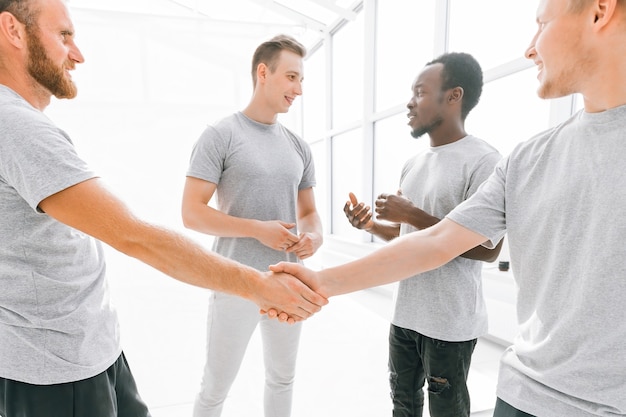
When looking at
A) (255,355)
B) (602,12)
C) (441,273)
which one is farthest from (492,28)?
(255,355)

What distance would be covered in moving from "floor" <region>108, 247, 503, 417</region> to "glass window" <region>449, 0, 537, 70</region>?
7.26 feet

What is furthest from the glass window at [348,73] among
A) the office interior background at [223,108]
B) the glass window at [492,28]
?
the glass window at [492,28]

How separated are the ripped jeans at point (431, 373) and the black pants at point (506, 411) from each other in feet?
1.30

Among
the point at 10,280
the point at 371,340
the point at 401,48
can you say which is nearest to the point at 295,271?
the point at 10,280

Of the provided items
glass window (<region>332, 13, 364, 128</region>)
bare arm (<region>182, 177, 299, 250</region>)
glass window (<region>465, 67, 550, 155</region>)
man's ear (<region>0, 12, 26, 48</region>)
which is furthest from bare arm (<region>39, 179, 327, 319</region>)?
glass window (<region>332, 13, 364, 128</region>)

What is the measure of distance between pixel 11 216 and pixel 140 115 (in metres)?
3.53

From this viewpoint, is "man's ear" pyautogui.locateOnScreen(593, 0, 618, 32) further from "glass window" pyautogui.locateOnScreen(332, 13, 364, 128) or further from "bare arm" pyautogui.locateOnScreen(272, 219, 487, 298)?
"glass window" pyautogui.locateOnScreen(332, 13, 364, 128)

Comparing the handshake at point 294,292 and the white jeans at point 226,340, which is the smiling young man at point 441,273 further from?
the white jeans at point 226,340

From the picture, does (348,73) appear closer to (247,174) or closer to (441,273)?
(247,174)

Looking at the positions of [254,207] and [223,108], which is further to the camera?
[223,108]

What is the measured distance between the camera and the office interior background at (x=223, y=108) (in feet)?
9.23

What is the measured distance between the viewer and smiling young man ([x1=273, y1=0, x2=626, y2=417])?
70 centimetres

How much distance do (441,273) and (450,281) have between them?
0.12 ft

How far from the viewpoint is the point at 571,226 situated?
0.76 meters
